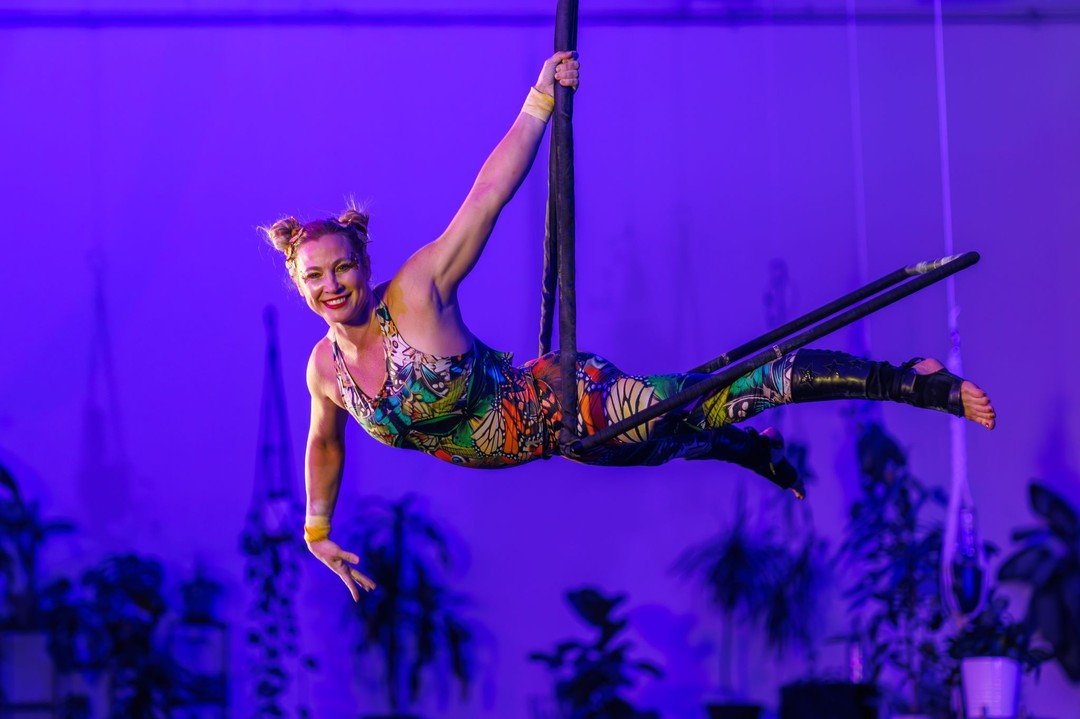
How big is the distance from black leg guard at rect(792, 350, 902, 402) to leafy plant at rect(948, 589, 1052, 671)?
108 inches

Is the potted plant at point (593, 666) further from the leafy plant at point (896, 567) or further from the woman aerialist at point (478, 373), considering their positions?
the woman aerialist at point (478, 373)

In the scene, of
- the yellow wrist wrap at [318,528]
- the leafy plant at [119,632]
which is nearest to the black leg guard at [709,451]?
the yellow wrist wrap at [318,528]

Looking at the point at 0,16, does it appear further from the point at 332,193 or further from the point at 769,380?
the point at 769,380

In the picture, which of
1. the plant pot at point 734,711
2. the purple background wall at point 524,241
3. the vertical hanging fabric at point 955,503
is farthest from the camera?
the purple background wall at point 524,241

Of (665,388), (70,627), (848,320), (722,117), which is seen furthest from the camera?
(722,117)

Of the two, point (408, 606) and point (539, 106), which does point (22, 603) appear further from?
point (539, 106)

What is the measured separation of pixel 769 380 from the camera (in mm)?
2795

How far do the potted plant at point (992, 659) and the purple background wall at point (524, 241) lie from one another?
2.10ft

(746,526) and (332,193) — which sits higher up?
(332,193)

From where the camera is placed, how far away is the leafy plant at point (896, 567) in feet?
18.2

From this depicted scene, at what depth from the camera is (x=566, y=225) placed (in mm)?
2598

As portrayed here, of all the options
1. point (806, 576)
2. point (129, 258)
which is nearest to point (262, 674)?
point (129, 258)

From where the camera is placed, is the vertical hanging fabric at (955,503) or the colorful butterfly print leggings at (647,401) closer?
the colorful butterfly print leggings at (647,401)

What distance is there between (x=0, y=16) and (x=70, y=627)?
2.55 metres
